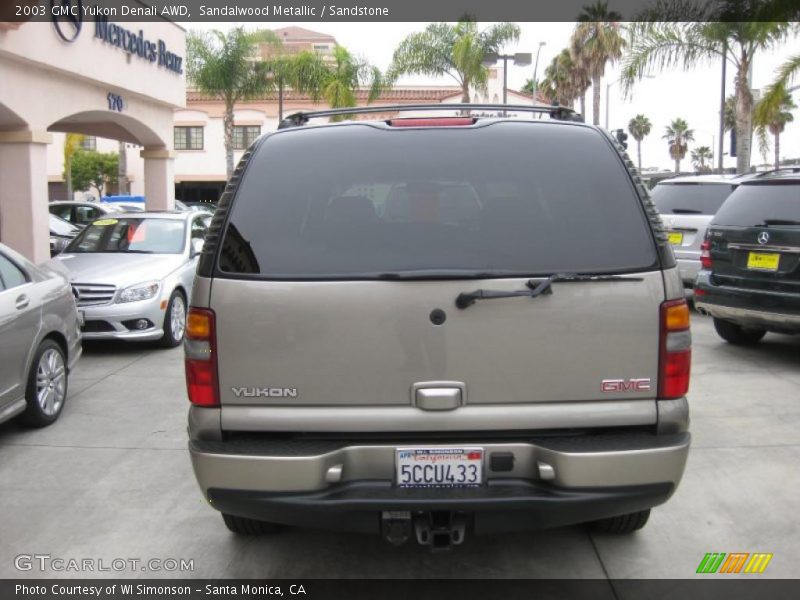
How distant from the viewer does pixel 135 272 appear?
884 cm

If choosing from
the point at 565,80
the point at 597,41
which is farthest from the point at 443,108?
the point at 565,80

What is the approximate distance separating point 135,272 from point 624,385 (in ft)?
22.8

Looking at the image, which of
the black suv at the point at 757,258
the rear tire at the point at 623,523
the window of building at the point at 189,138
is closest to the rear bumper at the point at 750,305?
the black suv at the point at 757,258

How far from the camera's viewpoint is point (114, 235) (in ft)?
32.9

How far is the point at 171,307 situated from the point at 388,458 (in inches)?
261

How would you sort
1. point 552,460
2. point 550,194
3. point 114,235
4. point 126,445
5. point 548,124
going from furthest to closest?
point 114,235, point 126,445, point 548,124, point 550,194, point 552,460

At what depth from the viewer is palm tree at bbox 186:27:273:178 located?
30641 millimetres

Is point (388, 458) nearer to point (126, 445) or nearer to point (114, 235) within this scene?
point (126, 445)

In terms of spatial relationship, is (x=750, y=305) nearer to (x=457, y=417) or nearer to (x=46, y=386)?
(x=457, y=417)

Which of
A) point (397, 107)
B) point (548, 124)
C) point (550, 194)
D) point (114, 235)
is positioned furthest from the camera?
point (114, 235)

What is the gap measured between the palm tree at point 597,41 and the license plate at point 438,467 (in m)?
31.9

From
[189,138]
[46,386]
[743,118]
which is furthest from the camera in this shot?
[189,138]

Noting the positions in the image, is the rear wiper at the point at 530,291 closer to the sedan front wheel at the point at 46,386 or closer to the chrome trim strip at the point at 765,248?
the sedan front wheel at the point at 46,386

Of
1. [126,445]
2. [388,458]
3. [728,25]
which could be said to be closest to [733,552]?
[388,458]
